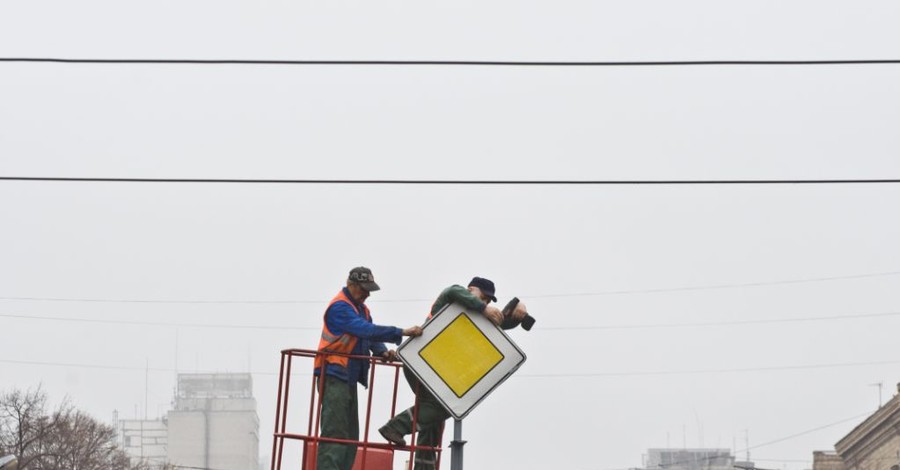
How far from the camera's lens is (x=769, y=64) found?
15.9m

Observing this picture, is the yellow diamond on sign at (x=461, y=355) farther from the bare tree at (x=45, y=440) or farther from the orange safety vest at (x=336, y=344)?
the bare tree at (x=45, y=440)

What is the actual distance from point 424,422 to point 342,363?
68 centimetres

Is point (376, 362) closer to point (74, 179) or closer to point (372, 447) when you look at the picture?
point (372, 447)

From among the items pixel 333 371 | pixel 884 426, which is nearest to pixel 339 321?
pixel 333 371

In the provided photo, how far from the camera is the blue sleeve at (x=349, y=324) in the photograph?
36.2 ft

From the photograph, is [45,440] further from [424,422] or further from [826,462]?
[424,422]

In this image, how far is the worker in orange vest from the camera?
11.2 meters

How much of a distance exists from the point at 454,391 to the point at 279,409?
2.81m

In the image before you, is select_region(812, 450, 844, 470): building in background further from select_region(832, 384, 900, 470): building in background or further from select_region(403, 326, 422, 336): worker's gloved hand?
select_region(403, 326, 422, 336): worker's gloved hand

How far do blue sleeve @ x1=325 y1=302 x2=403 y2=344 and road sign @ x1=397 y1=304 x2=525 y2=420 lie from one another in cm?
195

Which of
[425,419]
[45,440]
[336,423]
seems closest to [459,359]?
[425,419]

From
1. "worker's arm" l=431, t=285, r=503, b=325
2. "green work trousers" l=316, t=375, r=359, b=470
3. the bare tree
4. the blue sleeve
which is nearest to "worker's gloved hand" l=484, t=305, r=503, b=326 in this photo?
"worker's arm" l=431, t=285, r=503, b=325

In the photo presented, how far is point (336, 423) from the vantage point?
37.1 ft

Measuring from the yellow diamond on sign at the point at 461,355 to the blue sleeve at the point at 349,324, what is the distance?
1964 mm
